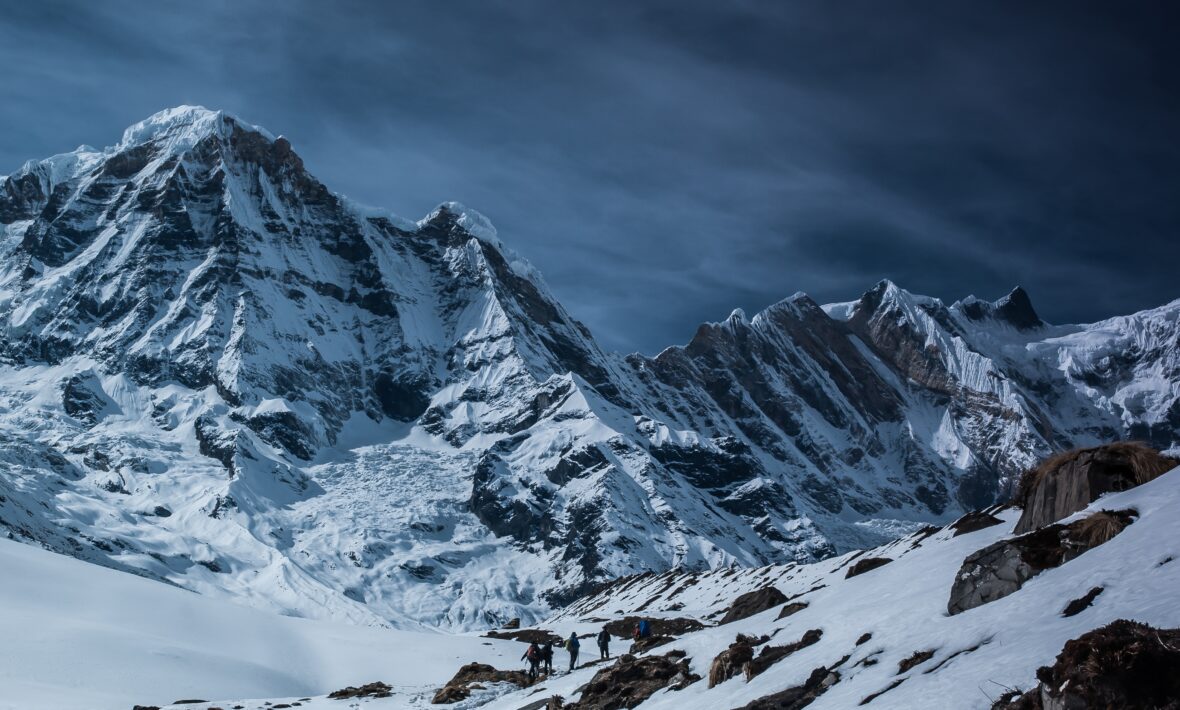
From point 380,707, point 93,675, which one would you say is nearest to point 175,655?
point 93,675

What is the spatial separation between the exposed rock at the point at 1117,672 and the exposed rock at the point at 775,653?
11556mm

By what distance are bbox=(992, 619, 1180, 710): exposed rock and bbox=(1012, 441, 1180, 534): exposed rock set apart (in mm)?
13842

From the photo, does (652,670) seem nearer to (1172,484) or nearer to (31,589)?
(1172,484)

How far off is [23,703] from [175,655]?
1452cm

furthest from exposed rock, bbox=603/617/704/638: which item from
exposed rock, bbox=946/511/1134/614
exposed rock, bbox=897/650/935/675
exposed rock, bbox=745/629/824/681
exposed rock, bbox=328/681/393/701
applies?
exposed rock, bbox=897/650/935/675

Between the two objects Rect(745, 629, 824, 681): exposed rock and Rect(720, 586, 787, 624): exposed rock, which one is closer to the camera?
Rect(745, 629, 824, 681): exposed rock

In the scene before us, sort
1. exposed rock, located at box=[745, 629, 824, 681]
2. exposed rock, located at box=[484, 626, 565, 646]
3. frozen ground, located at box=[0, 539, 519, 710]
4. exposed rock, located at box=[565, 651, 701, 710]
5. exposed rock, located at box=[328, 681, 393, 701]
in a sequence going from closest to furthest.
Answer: exposed rock, located at box=[745, 629, 824, 681] → exposed rock, located at box=[565, 651, 701, 710] → exposed rock, located at box=[328, 681, 393, 701] → frozen ground, located at box=[0, 539, 519, 710] → exposed rock, located at box=[484, 626, 565, 646]

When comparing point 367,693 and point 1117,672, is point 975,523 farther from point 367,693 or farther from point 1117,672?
point 367,693

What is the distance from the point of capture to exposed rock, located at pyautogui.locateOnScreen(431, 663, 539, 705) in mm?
43406

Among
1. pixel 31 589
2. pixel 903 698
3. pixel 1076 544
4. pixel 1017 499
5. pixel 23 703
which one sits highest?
pixel 31 589

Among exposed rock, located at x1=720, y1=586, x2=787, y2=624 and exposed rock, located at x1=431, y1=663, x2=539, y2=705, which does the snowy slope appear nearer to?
exposed rock, located at x1=431, y1=663, x2=539, y2=705

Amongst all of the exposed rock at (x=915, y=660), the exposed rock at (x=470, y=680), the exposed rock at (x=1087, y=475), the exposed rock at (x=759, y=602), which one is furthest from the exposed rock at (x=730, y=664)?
the exposed rock at (x=470, y=680)

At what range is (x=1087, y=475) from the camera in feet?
91.0

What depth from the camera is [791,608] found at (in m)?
37.0
